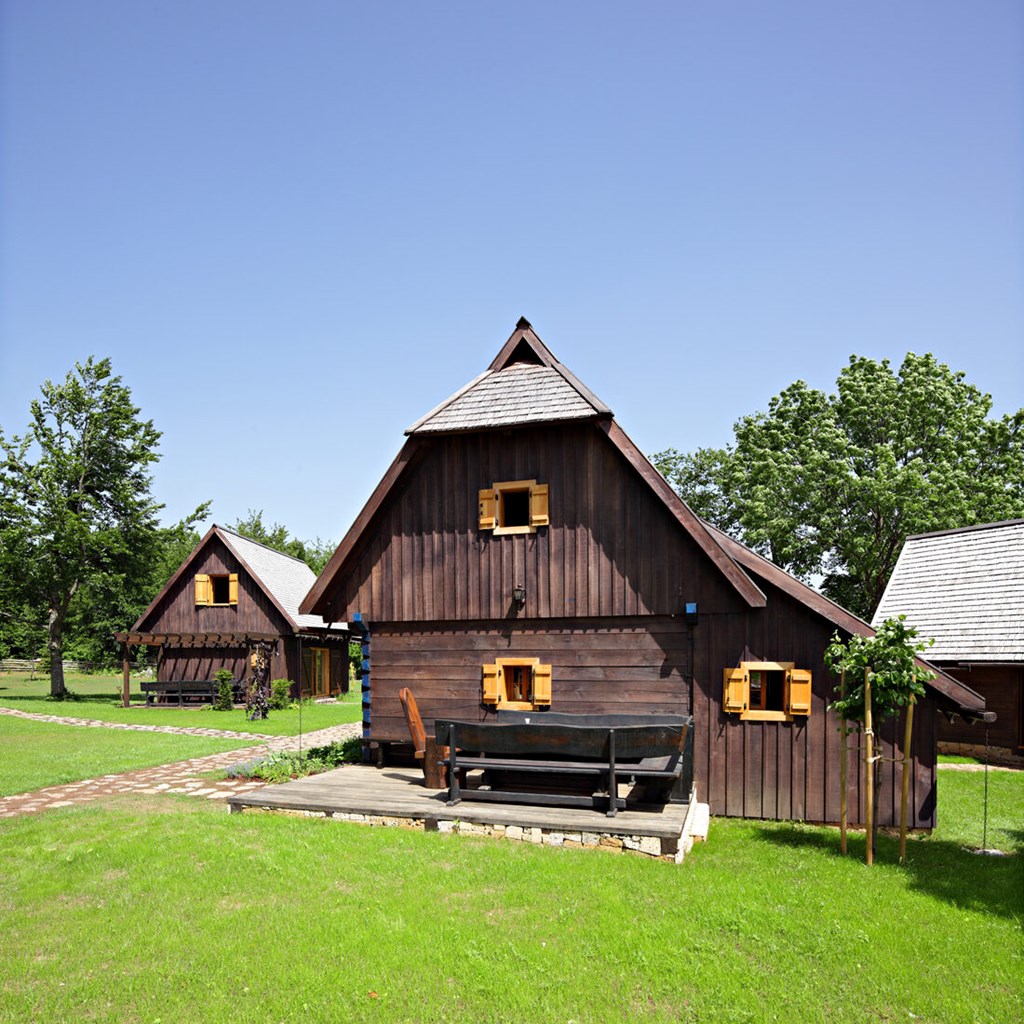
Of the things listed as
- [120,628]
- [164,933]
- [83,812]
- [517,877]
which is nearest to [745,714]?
[517,877]

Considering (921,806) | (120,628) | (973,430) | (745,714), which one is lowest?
(120,628)

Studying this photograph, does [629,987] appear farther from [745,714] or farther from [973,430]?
[973,430]

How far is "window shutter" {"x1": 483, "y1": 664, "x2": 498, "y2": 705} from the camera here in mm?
12625

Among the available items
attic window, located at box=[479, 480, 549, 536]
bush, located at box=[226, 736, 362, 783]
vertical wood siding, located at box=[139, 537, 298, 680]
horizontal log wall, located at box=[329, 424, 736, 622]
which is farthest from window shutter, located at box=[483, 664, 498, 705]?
vertical wood siding, located at box=[139, 537, 298, 680]

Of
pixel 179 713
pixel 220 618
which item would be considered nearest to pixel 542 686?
pixel 179 713

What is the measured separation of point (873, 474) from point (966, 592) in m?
13.4

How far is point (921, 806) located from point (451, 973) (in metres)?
7.73

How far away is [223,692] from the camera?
28.0 m

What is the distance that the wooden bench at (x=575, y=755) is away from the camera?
→ 9492 millimetres

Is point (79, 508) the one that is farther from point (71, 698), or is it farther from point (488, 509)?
point (488, 509)

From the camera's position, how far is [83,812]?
10711 mm

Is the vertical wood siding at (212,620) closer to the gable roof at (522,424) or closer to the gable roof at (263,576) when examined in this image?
the gable roof at (263,576)

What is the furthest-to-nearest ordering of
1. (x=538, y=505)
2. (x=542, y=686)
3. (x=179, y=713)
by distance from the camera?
1. (x=179, y=713)
2. (x=538, y=505)
3. (x=542, y=686)

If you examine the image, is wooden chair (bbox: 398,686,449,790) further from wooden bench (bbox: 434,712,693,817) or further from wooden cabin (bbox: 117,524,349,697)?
wooden cabin (bbox: 117,524,349,697)
